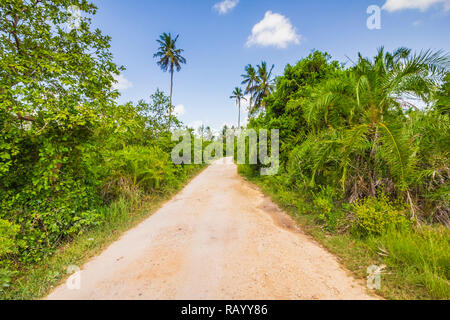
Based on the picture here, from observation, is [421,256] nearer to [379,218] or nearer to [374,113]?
[379,218]

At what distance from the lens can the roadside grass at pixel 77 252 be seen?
7.83ft

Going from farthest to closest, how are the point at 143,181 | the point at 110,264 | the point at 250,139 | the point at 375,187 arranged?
the point at 250,139 < the point at 143,181 < the point at 375,187 < the point at 110,264

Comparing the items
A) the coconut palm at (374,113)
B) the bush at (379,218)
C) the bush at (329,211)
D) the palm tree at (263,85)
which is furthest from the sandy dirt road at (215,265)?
the palm tree at (263,85)

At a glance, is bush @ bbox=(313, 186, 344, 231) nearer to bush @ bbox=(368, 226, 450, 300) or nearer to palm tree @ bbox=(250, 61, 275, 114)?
bush @ bbox=(368, 226, 450, 300)

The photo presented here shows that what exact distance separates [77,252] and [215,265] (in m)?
2.52

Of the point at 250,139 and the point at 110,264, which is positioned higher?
the point at 250,139

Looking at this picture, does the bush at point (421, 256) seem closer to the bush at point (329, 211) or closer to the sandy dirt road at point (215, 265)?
A: the sandy dirt road at point (215, 265)

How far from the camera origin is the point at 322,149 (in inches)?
176

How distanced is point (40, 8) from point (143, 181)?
4.88 m

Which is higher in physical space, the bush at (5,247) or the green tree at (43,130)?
the green tree at (43,130)

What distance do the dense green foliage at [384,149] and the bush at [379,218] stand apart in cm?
1
